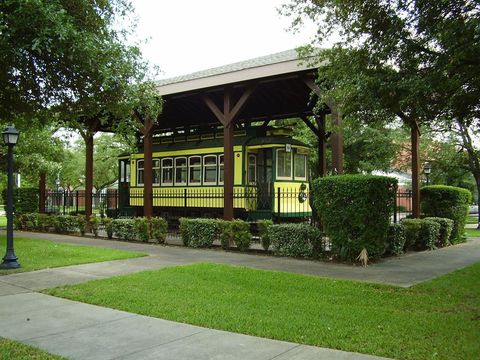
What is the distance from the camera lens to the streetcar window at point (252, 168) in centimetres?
1751

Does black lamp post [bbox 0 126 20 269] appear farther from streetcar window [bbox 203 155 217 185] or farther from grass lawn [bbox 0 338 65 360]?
streetcar window [bbox 203 155 217 185]

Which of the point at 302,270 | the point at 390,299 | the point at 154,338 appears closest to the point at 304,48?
the point at 302,270

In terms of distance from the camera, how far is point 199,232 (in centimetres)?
1456

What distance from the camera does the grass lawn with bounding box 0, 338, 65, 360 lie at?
15.4 ft

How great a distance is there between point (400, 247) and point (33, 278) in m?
9.14

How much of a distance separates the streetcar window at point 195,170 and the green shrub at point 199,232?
4129mm

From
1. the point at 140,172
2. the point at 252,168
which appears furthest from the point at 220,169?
the point at 140,172

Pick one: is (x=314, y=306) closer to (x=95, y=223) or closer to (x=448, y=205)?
(x=448, y=205)

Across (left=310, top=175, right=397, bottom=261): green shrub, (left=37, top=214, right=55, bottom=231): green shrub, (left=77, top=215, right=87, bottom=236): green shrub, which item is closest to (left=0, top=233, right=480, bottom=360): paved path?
(left=310, top=175, right=397, bottom=261): green shrub

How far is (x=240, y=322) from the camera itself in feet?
19.5

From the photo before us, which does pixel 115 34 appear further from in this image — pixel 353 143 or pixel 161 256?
pixel 353 143

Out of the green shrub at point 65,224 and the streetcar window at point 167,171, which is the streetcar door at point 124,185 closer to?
the streetcar window at point 167,171

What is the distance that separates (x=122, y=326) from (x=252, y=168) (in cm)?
1212

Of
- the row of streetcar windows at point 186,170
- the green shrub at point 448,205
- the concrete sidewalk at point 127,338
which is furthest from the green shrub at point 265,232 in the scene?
the green shrub at point 448,205
